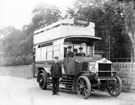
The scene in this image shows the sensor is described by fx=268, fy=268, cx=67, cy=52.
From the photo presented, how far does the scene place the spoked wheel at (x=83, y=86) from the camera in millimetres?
8313

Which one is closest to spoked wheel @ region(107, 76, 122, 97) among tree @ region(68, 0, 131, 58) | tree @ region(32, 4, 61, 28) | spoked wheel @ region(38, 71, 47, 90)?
spoked wheel @ region(38, 71, 47, 90)

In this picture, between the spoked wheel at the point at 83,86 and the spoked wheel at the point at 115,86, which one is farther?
the spoked wheel at the point at 115,86

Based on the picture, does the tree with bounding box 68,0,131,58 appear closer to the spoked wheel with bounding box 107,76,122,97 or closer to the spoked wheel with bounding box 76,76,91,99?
the spoked wheel with bounding box 107,76,122,97

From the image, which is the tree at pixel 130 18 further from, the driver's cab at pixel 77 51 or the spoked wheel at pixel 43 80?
the spoked wheel at pixel 43 80

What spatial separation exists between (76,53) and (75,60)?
2.06ft

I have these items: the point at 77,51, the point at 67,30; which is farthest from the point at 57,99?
the point at 67,30

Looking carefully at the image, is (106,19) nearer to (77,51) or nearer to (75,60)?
(77,51)

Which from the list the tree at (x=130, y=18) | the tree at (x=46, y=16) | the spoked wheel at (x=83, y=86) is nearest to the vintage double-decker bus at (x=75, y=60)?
the spoked wheel at (x=83, y=86)

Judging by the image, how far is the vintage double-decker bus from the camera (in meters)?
8.83

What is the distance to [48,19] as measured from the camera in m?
14.4

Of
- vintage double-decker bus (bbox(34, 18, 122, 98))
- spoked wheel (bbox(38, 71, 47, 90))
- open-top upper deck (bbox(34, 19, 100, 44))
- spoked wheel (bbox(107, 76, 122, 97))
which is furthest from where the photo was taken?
spoked wheel (bbox(38, 71, 47, 90))

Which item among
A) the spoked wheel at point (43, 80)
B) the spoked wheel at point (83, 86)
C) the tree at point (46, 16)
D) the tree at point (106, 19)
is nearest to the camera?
the spoked wheel at point (83, 86)

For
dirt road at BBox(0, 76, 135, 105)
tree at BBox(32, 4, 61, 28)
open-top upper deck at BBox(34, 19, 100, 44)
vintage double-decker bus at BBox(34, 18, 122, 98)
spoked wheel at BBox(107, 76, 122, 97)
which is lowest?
dirt road at BBox(0, 76, 135, 105)

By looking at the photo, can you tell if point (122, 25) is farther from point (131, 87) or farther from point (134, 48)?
point (131, 87)
